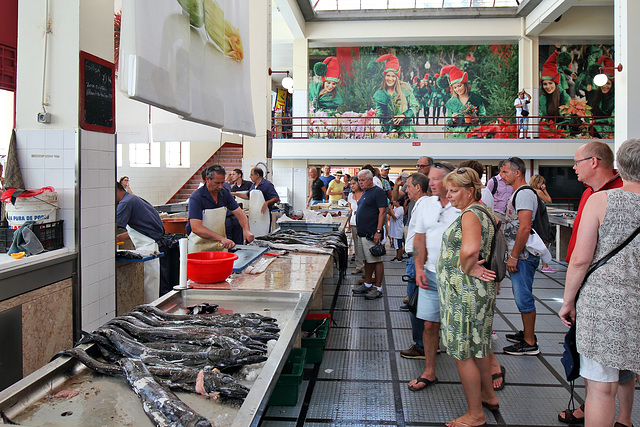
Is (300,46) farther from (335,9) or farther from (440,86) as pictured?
(440,86)

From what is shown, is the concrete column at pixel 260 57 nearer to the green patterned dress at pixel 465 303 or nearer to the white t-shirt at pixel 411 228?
the white t-shirt at pixel 411 228

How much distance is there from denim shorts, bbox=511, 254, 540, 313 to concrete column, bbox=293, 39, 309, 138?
44.2 ft

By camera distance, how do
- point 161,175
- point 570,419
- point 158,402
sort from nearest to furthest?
1. point 158,402
2. point 570,419
3. point 161,175

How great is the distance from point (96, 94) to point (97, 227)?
44.9 inches

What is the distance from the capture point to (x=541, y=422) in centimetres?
340

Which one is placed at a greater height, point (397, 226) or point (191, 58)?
point (191, 58)

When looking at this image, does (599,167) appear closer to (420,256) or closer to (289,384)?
(420,256)

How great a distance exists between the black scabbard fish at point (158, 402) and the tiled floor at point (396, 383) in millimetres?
1696

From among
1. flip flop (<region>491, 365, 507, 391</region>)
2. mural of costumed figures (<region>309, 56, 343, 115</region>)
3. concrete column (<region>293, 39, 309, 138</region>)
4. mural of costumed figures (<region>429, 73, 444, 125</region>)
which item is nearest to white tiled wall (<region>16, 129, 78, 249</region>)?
flip flop (<region>491, 365, 507, 391</region>)

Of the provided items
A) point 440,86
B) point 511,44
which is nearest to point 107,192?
point 440,86

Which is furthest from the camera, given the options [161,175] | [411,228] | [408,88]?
[408,88]

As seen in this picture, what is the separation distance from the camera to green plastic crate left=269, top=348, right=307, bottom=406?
3.51m

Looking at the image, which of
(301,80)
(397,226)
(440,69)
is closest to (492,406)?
(397,226)

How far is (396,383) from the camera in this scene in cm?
406
